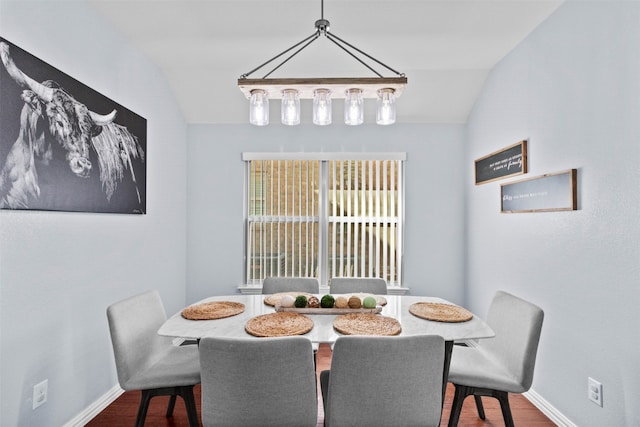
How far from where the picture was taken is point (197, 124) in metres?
3.45

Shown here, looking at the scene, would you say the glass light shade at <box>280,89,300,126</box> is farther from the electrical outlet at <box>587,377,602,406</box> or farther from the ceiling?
the electrical outlet at <box>587,377,602,406</box>

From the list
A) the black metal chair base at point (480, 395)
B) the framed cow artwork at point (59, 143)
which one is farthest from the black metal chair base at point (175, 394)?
the black metal chair base at point (480, 395)

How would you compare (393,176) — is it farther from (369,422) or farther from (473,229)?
(369,422)

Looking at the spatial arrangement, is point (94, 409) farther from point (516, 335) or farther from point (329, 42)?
point (329, 42)

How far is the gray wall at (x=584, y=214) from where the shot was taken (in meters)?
1.60

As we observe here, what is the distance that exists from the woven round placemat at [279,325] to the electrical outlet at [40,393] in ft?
3.53

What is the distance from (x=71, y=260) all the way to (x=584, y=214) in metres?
2.81

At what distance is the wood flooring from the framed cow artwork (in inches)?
49.9

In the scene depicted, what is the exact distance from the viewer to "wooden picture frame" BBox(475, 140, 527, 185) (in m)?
2.39

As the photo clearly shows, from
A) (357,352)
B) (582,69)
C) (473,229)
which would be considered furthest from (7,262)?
(473,229)

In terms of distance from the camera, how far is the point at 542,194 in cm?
216

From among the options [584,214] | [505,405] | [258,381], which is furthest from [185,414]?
[584,214]

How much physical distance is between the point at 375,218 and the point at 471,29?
1774 mm

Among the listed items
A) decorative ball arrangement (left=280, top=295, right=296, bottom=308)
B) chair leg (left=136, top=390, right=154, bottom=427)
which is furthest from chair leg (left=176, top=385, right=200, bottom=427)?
decorative ball arrangement (left=280, top=295, right=296, bottom=308)
